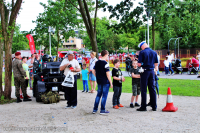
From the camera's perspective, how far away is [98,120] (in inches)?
225

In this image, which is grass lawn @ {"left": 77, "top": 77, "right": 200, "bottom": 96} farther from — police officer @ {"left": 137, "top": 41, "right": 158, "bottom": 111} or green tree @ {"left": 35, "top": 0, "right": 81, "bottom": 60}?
green tree @ {"left": 35, "top": 0, "right": 81, "bottom": 60}

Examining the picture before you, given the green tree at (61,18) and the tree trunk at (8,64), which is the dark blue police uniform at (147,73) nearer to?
the tree trunk at (8,64)

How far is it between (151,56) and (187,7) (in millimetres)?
13728

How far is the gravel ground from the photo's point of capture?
4941 millimetres

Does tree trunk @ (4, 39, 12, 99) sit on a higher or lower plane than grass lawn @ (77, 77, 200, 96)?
higher

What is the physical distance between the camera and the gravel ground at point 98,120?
494cm

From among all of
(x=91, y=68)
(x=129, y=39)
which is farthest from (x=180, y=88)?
(x=129, y=39)

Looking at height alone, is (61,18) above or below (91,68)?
above

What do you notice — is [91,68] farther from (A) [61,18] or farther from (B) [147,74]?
(A) [61,18]

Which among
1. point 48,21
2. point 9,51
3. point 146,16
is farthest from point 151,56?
point 48,21

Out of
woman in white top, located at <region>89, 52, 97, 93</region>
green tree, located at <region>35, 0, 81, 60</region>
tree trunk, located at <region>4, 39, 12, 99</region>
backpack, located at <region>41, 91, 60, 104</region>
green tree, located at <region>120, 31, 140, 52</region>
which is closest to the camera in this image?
backpack, located at <region>41, 91, 60, 104</region>

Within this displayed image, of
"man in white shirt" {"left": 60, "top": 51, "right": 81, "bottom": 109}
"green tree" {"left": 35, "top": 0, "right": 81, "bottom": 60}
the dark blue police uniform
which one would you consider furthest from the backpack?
"green tree" {"left": 35, "top": 0, "right": 81, "bottom": 60}

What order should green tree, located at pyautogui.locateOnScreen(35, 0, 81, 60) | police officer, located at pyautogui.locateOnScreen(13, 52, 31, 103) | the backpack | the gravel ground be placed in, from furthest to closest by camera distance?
green tree, located at pyautogui.locateOnScreen(35, 0, 81, 60), police officer, located at pyautogui.locateOnScreen(13, 52, 31, 103), the backpack, the gravel ground

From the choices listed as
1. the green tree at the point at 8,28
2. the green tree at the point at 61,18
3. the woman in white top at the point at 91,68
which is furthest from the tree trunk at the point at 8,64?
the green tree at the point at 61,18
